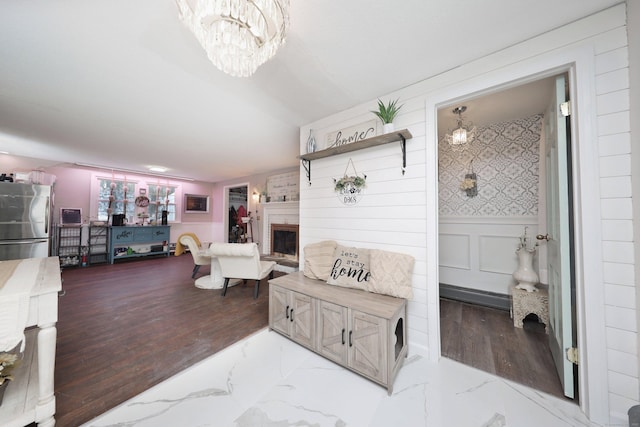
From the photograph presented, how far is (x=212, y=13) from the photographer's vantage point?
2.96 ft

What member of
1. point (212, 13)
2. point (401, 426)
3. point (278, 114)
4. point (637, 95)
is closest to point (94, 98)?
point (278, 114)

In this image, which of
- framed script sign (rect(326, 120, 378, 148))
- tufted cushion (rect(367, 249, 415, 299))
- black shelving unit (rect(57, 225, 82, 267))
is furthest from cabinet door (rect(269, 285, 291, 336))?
black shelving unit (rect(57, 225, 82, 267))

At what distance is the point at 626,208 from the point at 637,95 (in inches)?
23.7

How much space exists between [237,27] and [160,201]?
687 cm

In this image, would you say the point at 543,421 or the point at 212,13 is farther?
the point at 543,421

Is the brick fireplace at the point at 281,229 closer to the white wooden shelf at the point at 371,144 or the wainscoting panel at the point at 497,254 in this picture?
the white wooden shelf at the point at 371,144

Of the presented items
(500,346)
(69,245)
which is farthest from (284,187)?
(69,245)

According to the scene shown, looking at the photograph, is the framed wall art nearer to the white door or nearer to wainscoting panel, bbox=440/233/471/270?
wainscoting panel, bbox=440/233/471/270

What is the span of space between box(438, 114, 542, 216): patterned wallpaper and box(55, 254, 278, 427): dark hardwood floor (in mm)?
3074

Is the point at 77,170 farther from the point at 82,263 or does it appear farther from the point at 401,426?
the point at 401,426

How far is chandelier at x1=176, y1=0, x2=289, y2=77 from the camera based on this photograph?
91 centimetres

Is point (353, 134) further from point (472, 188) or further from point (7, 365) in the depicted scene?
point (7, 365)

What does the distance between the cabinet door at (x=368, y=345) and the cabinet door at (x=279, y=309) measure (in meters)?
0.68

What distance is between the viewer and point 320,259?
2.21 meters
